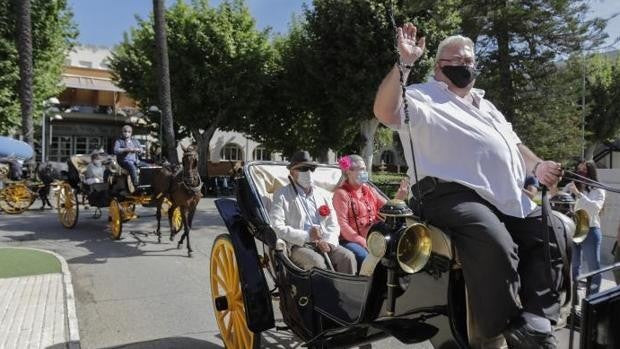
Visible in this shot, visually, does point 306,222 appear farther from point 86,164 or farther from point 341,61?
point 341,61

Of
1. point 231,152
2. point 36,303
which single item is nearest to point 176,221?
point 36,303

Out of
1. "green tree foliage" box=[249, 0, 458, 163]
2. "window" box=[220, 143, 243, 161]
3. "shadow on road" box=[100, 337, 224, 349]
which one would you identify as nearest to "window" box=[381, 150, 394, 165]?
"window" box=[220, 143, 243, 161]

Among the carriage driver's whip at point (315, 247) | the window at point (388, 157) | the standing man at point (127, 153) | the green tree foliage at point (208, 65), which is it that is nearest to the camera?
the carriage driver's whip at point (315, 247)

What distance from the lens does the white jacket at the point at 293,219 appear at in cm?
438

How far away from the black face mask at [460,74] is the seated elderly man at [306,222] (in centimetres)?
199

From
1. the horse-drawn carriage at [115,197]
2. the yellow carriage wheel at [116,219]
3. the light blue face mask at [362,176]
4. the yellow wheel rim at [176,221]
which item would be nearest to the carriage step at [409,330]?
the light blue face mask at [362,176]

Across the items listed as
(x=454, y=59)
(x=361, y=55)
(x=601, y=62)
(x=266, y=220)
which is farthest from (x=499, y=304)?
(x=601, y=62)

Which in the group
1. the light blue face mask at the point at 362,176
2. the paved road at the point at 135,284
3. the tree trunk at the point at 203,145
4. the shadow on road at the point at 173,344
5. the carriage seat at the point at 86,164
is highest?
the tree trunk at the point at 203,145

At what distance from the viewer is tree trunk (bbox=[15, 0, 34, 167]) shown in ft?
53.8

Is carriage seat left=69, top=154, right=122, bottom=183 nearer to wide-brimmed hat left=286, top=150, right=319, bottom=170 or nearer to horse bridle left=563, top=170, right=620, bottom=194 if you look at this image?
wide-brimmed hat left=286, top=150, right=319, bottom=170

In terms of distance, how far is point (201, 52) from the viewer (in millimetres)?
22906

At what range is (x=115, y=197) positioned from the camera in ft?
35.2

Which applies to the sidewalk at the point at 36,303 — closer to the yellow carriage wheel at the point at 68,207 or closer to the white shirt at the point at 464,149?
the yellow carriage wheel at the point at 68,207

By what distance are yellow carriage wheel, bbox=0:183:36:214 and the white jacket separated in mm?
12319
